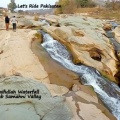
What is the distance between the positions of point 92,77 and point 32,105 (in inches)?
227

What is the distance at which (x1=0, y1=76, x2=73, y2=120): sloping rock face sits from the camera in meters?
8.60

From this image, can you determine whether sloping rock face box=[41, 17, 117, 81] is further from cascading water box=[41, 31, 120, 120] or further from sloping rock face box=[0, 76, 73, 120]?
sloping rock face box=[0, 76, 73, 120]

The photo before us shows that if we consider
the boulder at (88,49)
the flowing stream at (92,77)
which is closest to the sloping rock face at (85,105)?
the flowing stream at (92,77)

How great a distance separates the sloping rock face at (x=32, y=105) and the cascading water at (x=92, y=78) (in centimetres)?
327

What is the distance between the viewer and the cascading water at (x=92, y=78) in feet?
40.2

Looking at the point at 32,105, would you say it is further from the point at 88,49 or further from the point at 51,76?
the point at 88,49

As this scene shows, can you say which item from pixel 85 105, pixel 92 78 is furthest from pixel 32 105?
pixel 92 78

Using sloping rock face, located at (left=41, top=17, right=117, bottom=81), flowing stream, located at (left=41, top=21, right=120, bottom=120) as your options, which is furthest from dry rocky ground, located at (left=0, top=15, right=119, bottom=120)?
flowing stream, located at (left=41, top=21, right=120, bottom=120)

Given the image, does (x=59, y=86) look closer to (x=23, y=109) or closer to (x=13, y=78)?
(x=13, y=78)

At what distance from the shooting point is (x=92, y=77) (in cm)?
1420

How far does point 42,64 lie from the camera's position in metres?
13.8

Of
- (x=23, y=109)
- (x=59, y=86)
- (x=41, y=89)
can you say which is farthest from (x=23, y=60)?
(x=23, y=109)

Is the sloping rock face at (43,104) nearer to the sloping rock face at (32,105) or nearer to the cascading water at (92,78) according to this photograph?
Answer: the sloping rock face at (32,105)

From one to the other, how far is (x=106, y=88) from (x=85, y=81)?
3.79 feet
